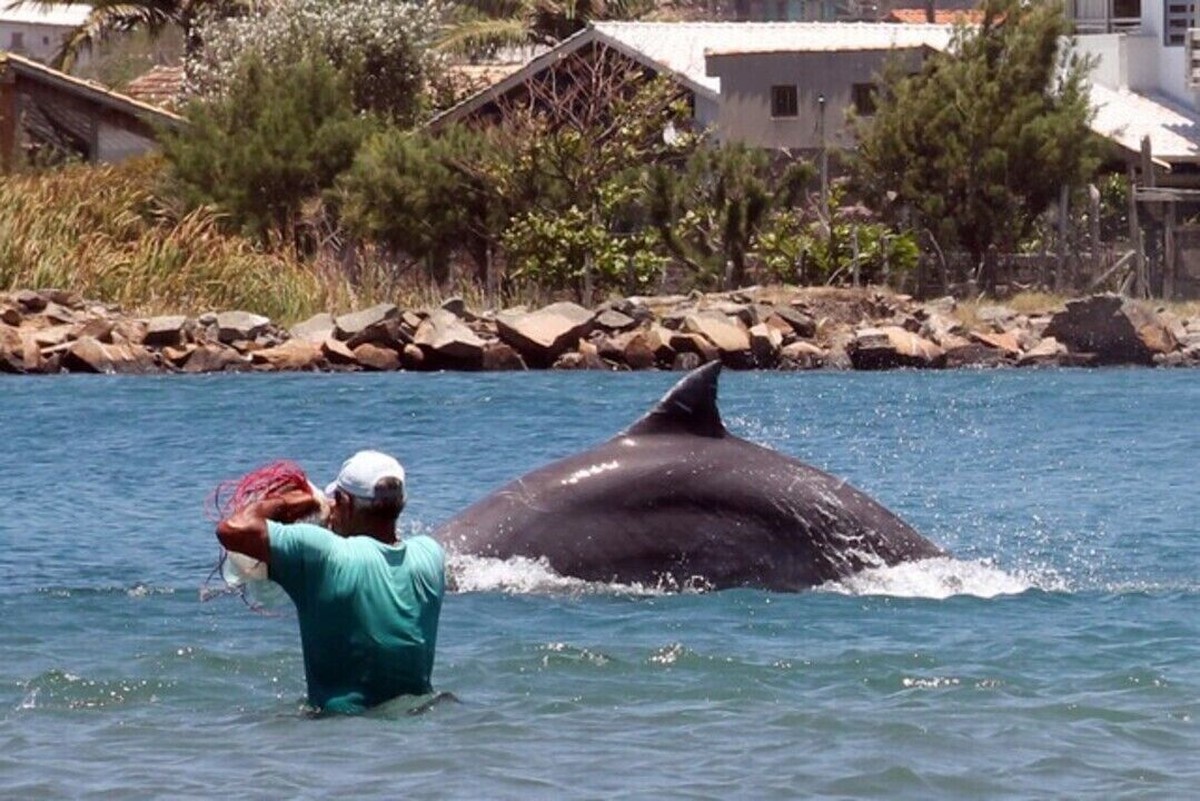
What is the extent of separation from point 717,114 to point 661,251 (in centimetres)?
976

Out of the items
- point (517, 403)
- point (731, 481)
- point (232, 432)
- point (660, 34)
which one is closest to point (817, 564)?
point (731, 481)

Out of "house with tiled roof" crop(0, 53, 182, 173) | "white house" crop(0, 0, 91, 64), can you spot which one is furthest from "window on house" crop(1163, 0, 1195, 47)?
"white house" crop(0, 0, 91, 64)

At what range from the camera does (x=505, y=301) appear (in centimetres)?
4109

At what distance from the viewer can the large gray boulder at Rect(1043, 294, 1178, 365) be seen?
3728 centimetres

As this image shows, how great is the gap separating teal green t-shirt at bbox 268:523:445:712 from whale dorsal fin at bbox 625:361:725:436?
9.77 feet

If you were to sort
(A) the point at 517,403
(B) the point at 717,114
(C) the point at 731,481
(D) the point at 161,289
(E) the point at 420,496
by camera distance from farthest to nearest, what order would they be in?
(B) the point at 717,114, (D) the point at 161,289, (A) the point at 517,403, (E) the point at 420,496, (C) the point at 731,481

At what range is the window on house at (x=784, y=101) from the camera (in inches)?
1951

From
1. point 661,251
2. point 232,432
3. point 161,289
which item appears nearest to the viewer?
point 232,432

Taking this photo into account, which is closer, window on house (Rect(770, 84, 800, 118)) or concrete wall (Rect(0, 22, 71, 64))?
window on house (Rect(770, 84, 800, 118))

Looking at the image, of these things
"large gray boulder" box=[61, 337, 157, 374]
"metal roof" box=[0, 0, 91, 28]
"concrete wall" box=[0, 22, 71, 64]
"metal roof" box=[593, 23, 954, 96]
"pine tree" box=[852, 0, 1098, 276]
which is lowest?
"large gray boulder" box=[61, 337, 157, 374]

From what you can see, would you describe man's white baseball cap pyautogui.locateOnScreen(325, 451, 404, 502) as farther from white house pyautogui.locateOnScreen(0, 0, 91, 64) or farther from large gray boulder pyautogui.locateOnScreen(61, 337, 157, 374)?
white house pyautogui.locateOnScreen(0, 0, 91, 64)

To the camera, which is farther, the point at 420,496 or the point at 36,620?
the point at 420,496

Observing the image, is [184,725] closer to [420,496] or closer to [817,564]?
[817,564]

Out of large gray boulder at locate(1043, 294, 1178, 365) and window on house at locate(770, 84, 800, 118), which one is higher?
window on house at locate(770, 84, 800, 118)
